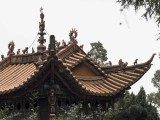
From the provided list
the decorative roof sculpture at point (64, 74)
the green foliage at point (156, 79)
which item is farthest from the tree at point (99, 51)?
the decorative roof sculpture at point (64, 74)

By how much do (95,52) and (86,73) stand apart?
993 inches

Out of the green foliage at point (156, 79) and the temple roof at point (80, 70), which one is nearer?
the temple roof at point (80, 70)

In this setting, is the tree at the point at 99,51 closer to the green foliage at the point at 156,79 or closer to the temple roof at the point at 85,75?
the green foliage at the point at 156,79

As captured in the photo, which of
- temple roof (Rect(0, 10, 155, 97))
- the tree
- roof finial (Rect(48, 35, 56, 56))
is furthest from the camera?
the tree

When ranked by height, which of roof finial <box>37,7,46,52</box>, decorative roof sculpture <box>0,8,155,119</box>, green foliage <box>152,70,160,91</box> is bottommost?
decorative roof sculpture <box>0,8,155,119</box>

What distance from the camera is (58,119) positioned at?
1122 cm

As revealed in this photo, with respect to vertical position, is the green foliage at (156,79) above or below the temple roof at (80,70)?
above

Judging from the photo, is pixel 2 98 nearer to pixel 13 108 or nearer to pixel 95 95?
pixel 13 108

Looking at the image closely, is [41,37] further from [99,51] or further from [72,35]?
[99,51]

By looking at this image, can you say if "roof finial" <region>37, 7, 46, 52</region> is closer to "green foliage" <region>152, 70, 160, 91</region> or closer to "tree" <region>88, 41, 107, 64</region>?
"tree" <region>88, 41, 107, 64</region>

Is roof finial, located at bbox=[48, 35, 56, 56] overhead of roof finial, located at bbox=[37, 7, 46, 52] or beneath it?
beneath

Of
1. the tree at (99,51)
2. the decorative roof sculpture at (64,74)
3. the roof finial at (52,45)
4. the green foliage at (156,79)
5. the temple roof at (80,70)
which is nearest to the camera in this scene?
the roof finial at (52,45)

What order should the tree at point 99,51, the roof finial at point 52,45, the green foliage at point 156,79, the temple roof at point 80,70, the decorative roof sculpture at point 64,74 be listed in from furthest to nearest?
the green foliage at point 156,79 → the tree at point 99,51 → the temple roof at point 80,70 → the decorative roof sculpture at point 64,74 → the roof finial at point 52,45

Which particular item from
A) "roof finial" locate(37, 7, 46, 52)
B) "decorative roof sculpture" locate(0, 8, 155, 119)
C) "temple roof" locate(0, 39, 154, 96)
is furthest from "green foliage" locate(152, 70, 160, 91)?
"roof finial" locate(37, 7, 46, 52)
